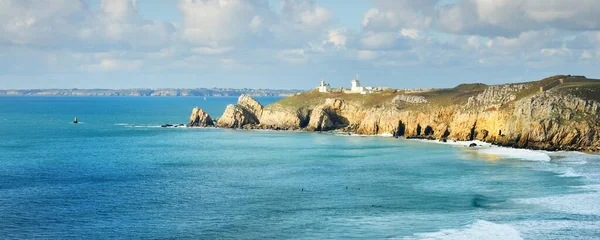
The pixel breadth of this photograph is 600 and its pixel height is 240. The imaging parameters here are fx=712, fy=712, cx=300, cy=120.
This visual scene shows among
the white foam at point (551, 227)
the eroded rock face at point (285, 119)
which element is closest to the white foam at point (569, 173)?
the white foam at point (551, 227)

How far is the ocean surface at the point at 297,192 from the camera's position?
167 ft

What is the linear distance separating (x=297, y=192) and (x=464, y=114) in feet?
199

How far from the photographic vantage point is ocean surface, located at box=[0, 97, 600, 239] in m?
50.8

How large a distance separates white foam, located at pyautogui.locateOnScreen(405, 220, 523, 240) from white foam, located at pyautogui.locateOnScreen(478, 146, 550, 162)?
130ft

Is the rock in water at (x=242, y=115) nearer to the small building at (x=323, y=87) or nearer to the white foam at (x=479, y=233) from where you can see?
the small building at (x=323, y=87)

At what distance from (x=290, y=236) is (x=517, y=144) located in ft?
211

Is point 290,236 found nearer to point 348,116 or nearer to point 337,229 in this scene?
point 337,229

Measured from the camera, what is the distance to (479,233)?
49.6m

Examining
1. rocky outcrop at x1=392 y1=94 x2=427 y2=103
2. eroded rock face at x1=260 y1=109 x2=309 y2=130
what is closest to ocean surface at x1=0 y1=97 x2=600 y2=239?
rocky outcrop at x1=392 y1=94 x2=427 y2=103

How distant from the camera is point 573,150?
3802 inches

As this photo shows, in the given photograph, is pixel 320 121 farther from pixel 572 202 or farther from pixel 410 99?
pixel 572 202

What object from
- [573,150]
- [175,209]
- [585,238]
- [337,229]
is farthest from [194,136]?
[585,238]

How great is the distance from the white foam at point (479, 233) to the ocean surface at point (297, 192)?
0.07m

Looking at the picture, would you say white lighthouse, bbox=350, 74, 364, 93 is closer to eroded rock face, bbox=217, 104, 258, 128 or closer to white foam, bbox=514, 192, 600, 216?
eroded rock face, bbox=217, 104, 258, 128
